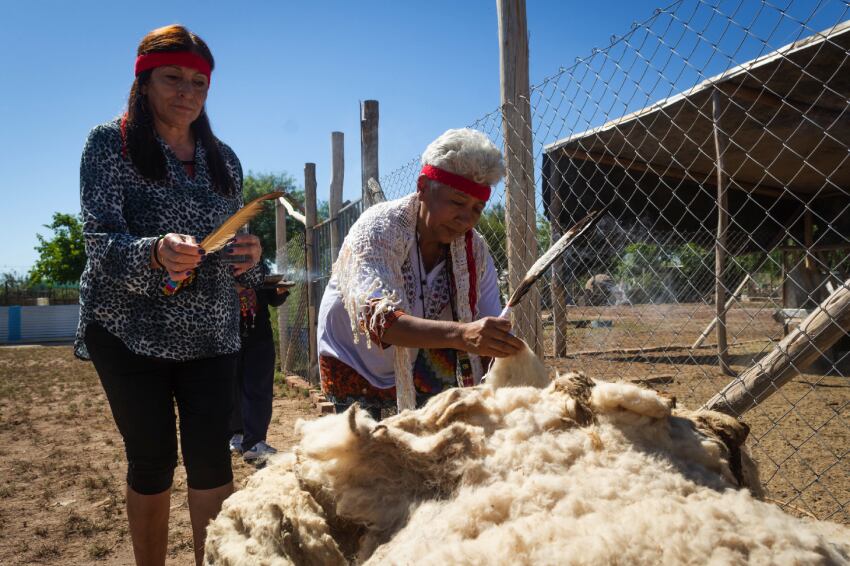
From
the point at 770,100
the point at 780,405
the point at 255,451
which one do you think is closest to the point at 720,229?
the point at 770,100

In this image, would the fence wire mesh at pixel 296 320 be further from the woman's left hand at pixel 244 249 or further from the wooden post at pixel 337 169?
the woman's left hand at pixel 244 249

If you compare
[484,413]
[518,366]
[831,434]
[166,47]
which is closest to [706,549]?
[484,413]

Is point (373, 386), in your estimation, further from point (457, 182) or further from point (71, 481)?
point (71, 481)

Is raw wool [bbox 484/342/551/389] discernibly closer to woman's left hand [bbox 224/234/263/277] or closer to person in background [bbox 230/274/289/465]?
woman's left hand [bbox 224/234/263/277]

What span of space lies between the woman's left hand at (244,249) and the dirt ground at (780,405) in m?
1.58

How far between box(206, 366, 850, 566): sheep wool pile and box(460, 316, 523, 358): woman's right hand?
0.38m

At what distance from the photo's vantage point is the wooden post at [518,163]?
289 cm

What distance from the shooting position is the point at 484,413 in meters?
1.07

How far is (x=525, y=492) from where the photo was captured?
2.93 ft

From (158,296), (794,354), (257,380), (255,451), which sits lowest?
(255,451)

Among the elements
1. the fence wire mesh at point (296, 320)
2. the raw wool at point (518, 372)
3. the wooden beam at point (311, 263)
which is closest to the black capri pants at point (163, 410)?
the raw wool at point (518, 372)

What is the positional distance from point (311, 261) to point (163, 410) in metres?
5.79

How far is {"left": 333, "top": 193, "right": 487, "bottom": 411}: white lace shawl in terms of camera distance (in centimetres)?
196

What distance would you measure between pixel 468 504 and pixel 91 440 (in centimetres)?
639
